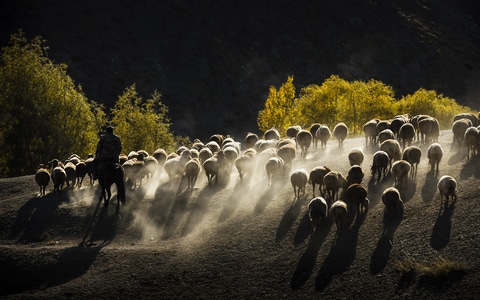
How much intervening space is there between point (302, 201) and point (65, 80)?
1187 inches

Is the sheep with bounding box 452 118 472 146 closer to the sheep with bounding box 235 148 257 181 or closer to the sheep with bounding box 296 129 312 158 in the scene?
the sheep with bounding box 296 129 312 158

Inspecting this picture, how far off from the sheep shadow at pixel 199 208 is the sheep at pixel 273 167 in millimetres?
2769

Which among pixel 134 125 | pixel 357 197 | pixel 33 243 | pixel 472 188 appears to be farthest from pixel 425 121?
pixel 134 125

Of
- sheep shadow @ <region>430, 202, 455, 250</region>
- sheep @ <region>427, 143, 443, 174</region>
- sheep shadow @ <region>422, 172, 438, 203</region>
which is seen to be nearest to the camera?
sheep shadow @ <region>430, 202, 455, 250</region>

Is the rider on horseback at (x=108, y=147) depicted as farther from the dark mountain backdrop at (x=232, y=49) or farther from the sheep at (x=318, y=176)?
the dark mountain backdrop at (x=232, y=49)

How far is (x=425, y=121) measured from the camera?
102 ft

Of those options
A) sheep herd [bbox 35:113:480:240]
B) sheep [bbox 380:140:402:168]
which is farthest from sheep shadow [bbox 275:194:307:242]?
sheep [bbox 380:140:402:168]

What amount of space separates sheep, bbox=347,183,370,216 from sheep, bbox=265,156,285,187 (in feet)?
18.9

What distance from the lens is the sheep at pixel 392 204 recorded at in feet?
65.5

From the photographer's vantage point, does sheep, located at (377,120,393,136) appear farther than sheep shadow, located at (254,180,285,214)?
Yes

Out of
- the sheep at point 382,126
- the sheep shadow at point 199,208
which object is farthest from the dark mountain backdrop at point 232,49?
the sheep shadow at point 199,208

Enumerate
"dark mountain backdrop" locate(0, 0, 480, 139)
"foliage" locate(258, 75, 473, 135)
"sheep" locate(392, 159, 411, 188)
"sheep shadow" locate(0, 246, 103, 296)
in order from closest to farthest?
"sheep shadow" locate(0, 246, 103, 296), "sheep" locate(392, 159, 411, 188), "foliage" locate(258, 75, 473, 135), "dark mountain backdrop" locate(0, 0, 480, 139)

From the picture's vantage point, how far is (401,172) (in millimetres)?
22578

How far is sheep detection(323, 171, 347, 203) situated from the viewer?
22188mm
